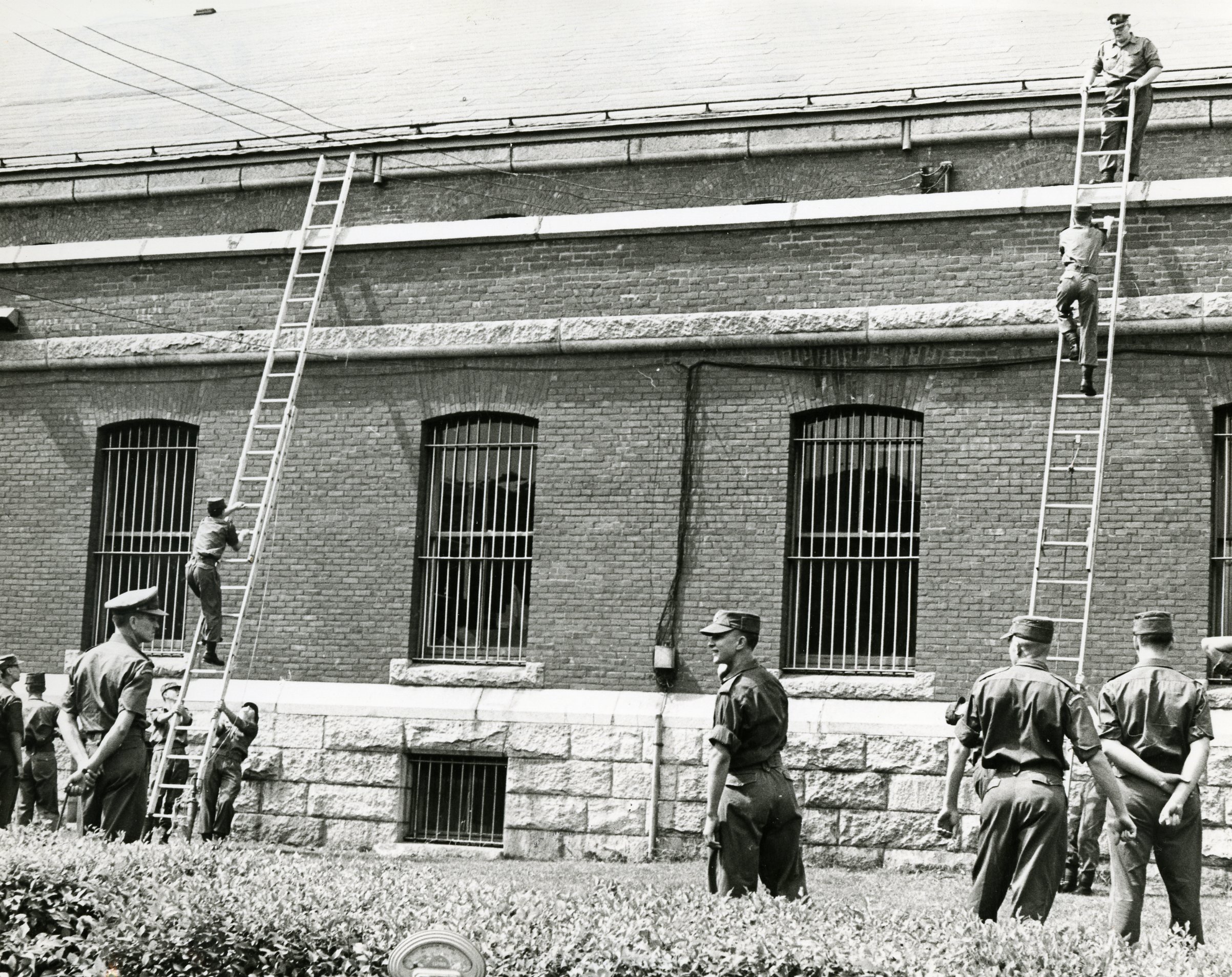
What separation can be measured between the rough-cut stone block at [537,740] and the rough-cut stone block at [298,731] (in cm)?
180

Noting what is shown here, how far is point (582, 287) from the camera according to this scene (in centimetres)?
1478

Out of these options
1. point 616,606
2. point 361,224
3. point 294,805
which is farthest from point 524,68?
point 294,805

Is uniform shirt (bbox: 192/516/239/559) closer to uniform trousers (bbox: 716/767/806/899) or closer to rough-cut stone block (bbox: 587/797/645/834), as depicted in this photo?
rough-cut stone block (bbox: 587/797/645/834)

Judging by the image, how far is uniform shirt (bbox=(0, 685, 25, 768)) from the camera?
475 inches

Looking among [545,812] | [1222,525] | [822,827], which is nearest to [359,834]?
[545,812]

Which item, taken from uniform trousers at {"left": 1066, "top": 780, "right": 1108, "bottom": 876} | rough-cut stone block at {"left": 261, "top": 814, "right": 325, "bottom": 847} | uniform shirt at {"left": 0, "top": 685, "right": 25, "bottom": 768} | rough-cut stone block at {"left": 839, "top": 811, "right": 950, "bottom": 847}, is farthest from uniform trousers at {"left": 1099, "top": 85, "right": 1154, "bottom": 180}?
uniform shirt at {"left": 0, "top": 685, "right": 25, "bottom": 768}

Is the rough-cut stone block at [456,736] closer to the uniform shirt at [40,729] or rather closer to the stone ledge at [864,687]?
the stone ledge at [864,687]

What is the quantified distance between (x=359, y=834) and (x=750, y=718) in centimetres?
727

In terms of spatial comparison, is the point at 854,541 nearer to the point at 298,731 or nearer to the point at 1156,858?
the point at 298,731

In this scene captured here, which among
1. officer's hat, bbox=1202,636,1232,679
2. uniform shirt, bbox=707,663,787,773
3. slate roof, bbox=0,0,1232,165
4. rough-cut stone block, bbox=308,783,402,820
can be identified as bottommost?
rough-cut stone block, bbox=308,783,402,820

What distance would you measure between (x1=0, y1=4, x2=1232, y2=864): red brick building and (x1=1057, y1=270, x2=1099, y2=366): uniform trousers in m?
0.66

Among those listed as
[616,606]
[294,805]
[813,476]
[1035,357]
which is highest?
[1035,357]

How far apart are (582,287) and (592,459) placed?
162cm

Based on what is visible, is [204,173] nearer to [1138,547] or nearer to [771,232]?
[771,232]
